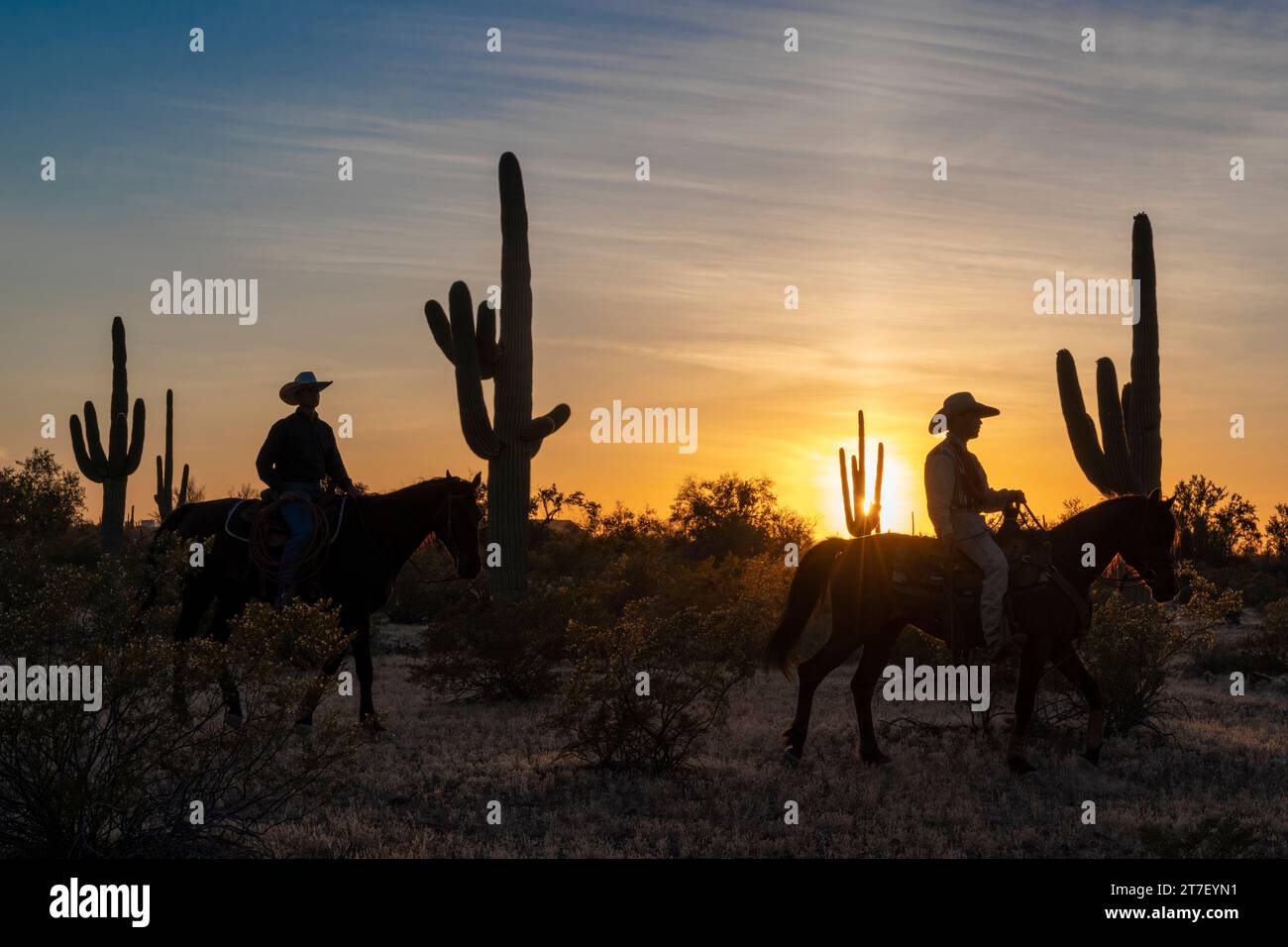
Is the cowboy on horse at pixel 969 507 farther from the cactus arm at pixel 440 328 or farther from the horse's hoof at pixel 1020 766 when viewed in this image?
the cactus arm at pixel 440 328

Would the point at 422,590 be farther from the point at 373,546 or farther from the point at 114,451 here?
the point at 373,546

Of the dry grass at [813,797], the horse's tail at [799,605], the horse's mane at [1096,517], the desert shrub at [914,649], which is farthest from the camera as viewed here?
the desert shrub at [914,649]

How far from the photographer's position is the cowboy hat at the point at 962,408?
31.7ft

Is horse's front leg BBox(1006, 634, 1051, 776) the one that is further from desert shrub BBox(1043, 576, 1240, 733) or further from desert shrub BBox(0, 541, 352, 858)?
desert shrub BBox(0, 541, 352, 858)

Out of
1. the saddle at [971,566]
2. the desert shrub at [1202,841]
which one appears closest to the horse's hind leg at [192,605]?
the saddle at [971,566]

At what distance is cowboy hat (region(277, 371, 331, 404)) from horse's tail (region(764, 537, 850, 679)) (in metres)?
4.63

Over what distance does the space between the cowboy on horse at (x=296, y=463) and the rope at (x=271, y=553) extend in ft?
0.12

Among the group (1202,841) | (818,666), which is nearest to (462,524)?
(818,666)

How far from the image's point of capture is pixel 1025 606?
9.66 metres

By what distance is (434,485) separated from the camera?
1132 centimetres

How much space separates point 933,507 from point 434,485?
14.9 feet

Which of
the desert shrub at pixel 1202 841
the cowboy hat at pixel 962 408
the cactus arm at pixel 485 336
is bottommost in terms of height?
the desert shrub at pixel 1202 841
